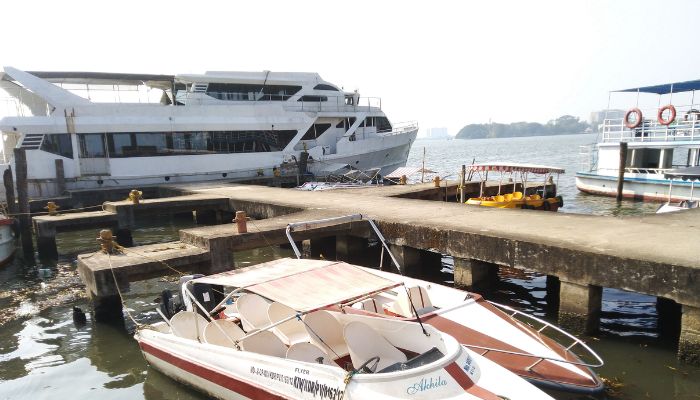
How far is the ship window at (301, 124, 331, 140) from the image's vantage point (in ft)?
98.8

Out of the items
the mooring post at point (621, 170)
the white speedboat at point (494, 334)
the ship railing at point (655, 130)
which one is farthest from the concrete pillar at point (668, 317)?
the mooring post at point (621, 170)

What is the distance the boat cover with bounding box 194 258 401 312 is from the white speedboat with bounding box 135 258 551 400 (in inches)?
0.5

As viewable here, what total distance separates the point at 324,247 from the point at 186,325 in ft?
22.3

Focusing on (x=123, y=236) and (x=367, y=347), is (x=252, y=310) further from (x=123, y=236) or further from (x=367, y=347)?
(x=123, y=236)

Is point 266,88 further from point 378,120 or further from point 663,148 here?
point 663,148

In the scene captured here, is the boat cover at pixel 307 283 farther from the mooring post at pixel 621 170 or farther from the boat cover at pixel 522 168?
the mooring post at pixel 621 170

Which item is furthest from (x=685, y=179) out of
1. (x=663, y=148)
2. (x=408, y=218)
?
(x=408, y=218)

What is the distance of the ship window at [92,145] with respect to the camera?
24.3m

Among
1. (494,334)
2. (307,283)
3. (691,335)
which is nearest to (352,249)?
(307,283)

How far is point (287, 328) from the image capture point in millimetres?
6875

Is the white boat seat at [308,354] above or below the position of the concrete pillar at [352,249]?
above

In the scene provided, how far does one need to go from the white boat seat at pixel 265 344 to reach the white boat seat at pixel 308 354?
0.51 metres

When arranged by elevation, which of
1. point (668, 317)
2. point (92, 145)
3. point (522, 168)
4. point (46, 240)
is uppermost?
point (92, 145)

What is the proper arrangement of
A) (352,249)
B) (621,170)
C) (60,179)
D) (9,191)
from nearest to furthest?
(352,249), (9,191), (60,179), (621,170)
